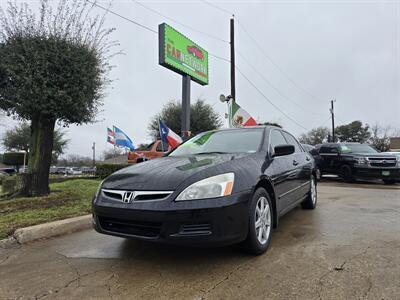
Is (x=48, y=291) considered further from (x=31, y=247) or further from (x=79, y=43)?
(x=79, y=43)

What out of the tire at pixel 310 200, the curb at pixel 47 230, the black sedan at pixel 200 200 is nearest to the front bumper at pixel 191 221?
the black sedan at pixel 200 200

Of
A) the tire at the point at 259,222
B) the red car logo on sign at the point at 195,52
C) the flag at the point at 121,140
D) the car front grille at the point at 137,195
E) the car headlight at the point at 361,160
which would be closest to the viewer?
Answer: the car front grille at the point at 137,195

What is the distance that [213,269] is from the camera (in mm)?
2703

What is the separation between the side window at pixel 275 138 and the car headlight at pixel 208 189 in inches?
55.9

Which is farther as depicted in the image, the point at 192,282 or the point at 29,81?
the point at 29,81

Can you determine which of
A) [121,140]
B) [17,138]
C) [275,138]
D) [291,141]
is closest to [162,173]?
[275,138]

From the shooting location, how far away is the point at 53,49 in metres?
6.08

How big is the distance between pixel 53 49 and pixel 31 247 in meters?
4.23

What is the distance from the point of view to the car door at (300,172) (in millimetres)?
4352

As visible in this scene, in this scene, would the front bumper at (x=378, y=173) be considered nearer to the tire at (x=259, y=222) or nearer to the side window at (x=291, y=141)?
the side window at (x=291, y=141)

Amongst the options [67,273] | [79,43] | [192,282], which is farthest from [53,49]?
[192,282]

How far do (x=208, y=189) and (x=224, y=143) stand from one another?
4.90 ft

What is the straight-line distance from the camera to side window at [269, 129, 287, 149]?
4.02m

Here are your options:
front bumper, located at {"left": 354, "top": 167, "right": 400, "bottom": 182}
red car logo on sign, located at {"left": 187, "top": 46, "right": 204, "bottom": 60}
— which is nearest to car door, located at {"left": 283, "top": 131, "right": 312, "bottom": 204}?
front bumper, located at {"left": 354, "top": 167, "right": 400, "bottom": 182}
